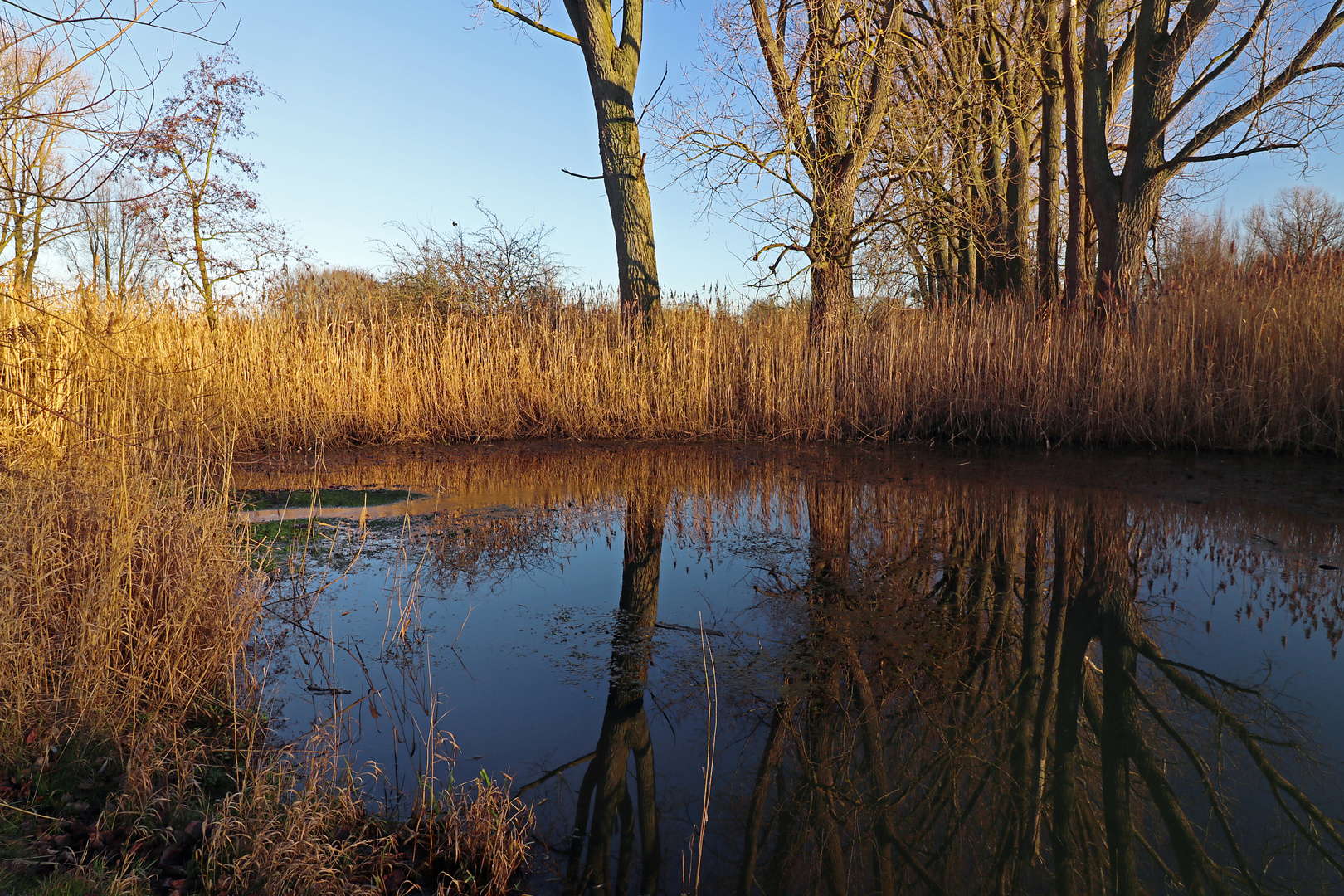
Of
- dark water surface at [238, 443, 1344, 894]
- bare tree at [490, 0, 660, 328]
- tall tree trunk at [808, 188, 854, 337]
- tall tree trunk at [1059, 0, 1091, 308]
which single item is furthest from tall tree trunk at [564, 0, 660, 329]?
tall tree trunk at [1059, 0, 1091, 308]

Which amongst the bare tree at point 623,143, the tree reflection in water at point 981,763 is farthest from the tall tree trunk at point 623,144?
the tree reflection in water at point 981,763

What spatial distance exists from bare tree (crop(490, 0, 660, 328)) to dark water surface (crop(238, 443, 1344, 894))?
4.97 metres

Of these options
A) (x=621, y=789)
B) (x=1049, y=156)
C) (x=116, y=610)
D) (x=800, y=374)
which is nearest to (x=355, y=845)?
(x=621, y=789)

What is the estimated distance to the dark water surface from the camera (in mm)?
1717

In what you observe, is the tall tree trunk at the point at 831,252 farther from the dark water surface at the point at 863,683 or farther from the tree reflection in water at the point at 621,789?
the tree reflection in water at the point at 621,789

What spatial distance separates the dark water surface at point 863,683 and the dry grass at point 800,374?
2.08m

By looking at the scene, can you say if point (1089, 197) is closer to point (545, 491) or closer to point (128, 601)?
point (545, 491)

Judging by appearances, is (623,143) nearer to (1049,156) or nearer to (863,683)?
(1049,156)

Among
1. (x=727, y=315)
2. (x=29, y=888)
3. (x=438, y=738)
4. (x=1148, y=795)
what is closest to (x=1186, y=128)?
(x=727, y=315)

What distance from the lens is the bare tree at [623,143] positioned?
8.95 m

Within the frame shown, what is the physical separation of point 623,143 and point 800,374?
147 inches

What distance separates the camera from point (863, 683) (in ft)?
8.00

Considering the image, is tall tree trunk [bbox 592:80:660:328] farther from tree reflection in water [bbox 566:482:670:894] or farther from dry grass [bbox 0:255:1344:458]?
→ tree reflection in water [bbox 566:482:670:894]

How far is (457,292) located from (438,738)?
11.0 metres
